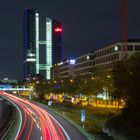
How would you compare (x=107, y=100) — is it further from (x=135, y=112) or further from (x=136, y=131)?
(x=136, y=131)

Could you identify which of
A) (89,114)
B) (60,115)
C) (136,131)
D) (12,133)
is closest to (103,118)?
(89,114)

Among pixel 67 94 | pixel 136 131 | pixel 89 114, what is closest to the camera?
pixel 136 131

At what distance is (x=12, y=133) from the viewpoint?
252 ft

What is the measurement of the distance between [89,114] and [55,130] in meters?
30.2

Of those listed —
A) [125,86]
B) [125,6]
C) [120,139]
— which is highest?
[125,6]

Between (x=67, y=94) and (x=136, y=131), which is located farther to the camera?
(x=67, y=94)

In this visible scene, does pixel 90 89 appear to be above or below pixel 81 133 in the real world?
above

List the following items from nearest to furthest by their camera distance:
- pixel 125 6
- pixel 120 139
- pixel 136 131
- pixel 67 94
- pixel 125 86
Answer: pixel 136 131
pixel 120 139
pixel 125 86
pixel 125 6
pixel 67 94

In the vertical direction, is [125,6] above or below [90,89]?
above

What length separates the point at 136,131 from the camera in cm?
6169

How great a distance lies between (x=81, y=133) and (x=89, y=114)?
112ft

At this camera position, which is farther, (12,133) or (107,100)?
(107,100)

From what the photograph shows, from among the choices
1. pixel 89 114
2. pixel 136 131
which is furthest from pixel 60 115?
pixel 136 131

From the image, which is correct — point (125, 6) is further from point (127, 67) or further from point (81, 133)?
point (81, 133)
